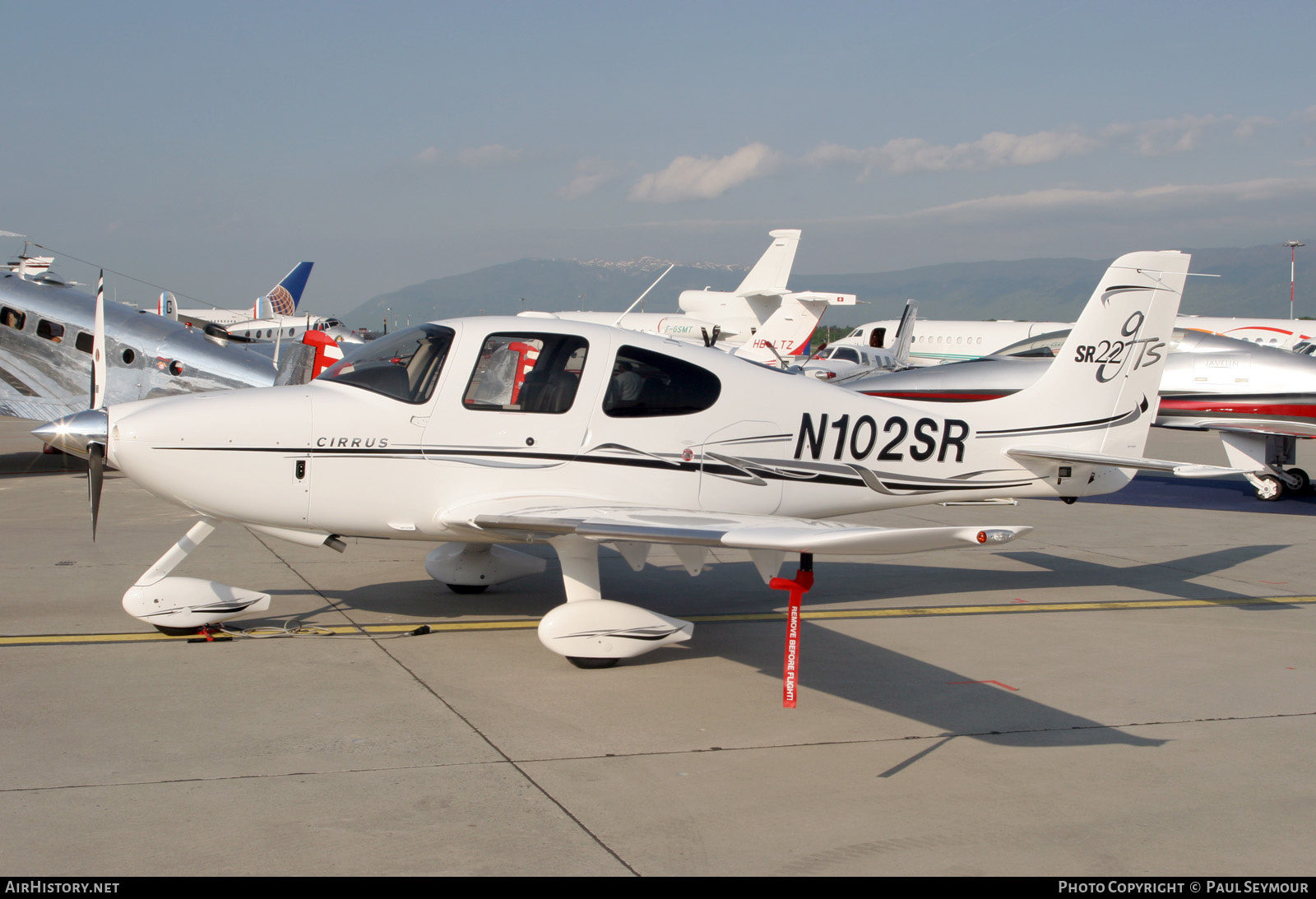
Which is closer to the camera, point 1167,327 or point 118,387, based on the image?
point 1167,327

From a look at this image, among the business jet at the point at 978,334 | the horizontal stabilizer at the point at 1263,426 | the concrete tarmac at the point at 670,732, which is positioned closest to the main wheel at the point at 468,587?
the concrete tarmac at the point at 670,732

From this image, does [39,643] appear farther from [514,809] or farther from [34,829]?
[514,809]

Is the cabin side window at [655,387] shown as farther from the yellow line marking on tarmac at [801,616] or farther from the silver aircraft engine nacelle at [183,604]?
the silver aircraft engine nacelle at [183,604]

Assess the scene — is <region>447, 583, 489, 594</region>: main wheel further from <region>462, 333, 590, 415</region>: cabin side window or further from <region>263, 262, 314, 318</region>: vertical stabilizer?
<region>263, 262, 314, 318</region>: vertical stabilizer

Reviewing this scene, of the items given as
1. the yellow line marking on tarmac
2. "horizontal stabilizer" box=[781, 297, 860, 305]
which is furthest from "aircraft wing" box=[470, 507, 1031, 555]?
"horizontal stabilizer" box=[781, 297, 860, 305]

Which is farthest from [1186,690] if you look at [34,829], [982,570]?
[34,829]

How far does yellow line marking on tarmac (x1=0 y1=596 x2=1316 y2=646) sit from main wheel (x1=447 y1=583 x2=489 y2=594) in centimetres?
78

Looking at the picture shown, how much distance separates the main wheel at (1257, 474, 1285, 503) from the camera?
14.9 metres

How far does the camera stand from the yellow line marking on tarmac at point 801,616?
6.66 metres

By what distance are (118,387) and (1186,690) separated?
13541 mm

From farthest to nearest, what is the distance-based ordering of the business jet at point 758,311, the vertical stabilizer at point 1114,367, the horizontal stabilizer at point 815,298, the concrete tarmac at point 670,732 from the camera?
the horizontal stabilizer at point 815,298 < the business jet at point 758,311 < the vertical stabilizer at point 1114,367 < the concrete tarmac at point 670,732

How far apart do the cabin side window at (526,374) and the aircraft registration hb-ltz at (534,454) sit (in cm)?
1

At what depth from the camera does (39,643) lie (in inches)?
257

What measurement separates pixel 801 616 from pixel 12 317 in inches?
477
